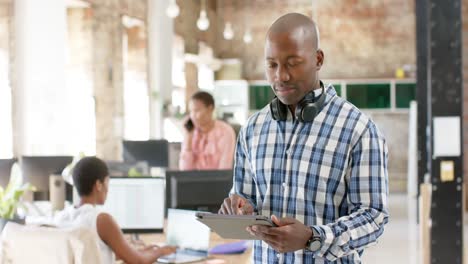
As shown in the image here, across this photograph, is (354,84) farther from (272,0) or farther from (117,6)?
(117,6)

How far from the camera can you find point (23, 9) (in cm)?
826

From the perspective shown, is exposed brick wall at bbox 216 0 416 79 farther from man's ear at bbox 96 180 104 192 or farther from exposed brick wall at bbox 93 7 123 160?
man's ear at bbox 96 180 104 192

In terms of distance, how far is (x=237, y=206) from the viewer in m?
2.01

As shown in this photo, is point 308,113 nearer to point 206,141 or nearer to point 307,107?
point 307,107

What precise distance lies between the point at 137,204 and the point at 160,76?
8.05 m

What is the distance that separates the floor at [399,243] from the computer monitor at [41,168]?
428cm

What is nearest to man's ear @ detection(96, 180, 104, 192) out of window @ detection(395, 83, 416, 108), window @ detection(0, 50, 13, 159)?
window @ detection(0, 50, 13, 159)

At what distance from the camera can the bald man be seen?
1.91 meters

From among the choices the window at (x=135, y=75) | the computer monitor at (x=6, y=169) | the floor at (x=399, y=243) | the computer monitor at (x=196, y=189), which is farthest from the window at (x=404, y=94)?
the computer monitor at (x=196, y=189)

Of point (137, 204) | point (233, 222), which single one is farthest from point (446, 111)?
point (233, 222)

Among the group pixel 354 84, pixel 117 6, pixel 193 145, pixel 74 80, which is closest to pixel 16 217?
pixel 193 145

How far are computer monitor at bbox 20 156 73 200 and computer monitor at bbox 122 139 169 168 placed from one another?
5.75 ft

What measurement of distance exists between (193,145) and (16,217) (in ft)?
8.79

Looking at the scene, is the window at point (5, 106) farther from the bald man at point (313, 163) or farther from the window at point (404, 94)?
the window at point (404, 94)
